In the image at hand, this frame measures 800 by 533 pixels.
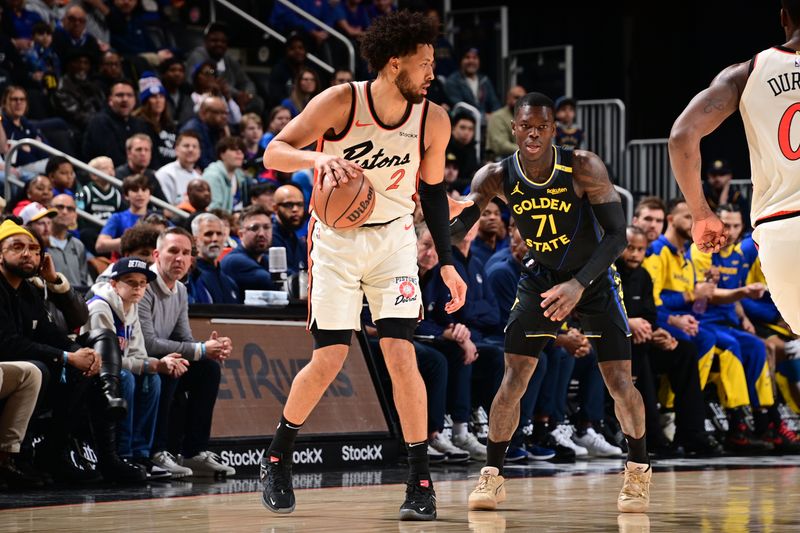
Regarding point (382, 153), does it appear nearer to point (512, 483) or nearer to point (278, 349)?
point (512, 483)

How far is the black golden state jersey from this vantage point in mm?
6488

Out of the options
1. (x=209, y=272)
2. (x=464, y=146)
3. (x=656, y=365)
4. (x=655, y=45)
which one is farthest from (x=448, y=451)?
(x=655, y=45)

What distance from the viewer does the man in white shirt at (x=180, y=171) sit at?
12164 millimetres

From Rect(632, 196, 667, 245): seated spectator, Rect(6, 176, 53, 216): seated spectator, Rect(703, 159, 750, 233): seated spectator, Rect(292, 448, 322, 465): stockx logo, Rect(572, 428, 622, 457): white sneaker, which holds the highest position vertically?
Rect(703, 159, 750, 233): seated spectator

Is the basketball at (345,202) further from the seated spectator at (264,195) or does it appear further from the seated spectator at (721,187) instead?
the seated spectator at (721,187)

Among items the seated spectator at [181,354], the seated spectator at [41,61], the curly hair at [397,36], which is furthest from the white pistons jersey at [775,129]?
the seated spectator at [41,61]

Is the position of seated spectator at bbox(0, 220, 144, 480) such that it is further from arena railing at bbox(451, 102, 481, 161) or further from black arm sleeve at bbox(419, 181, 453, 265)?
arena railing at bbox(451, 102, 481, 161)

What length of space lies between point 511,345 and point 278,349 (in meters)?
3.05

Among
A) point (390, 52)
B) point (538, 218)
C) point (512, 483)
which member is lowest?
point (512, 483)

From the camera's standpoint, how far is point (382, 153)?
19.1 feet

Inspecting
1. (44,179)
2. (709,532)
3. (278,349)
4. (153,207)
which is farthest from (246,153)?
(709,532)

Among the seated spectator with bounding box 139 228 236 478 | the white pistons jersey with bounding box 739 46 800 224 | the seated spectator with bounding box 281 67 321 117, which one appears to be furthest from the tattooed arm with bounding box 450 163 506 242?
the seated spectator with bounding box 281 67 321 117

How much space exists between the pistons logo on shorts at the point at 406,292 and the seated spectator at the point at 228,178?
6806 mm

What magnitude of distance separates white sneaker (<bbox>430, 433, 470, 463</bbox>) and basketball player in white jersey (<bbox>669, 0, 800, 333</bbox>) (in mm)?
5184
